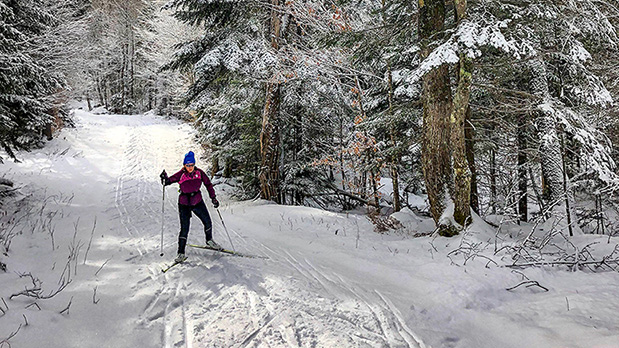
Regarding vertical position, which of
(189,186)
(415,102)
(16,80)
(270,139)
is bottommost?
(189,186)

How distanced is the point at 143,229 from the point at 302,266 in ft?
14.4

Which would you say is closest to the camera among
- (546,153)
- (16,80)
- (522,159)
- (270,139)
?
(16,80)

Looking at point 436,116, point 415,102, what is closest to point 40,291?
point 436,116

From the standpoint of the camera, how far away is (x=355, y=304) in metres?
4.10

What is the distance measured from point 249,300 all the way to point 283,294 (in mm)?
445

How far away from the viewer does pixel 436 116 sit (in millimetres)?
6715

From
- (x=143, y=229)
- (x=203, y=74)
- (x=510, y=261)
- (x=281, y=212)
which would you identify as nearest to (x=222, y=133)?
(x=203, y=74)

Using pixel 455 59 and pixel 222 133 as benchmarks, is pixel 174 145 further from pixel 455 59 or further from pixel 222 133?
pixel 455 59

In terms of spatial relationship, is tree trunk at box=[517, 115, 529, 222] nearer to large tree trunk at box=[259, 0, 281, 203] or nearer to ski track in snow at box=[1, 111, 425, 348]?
ski track in snow at box=[1, 111, 425, 348]

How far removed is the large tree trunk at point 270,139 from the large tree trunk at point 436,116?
19.6 feet

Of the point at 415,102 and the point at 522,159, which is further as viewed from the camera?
the point at 522,159

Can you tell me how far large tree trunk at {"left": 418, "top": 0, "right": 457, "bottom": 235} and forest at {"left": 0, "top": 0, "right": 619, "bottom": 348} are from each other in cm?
3

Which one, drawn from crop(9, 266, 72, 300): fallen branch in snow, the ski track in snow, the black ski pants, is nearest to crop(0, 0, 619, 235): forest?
the ski track in snow

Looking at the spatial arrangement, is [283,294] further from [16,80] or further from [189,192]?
[16,80]
